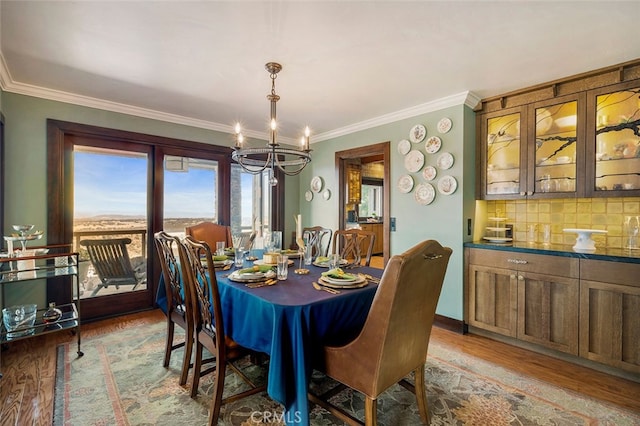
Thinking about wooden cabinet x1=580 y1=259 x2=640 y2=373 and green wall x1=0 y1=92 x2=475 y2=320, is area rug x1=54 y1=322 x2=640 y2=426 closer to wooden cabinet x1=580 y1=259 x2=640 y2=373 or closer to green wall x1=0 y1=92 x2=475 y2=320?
wooden cabinet x1=580 y1=259 x2=640 y2=373

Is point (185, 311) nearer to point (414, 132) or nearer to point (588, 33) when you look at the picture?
point (414, 132)

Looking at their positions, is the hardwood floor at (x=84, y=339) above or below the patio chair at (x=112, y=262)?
below

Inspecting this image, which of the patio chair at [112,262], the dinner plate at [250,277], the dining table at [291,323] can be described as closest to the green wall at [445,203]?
the dining table at [291,323]

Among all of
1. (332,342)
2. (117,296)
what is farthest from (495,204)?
(117,296)

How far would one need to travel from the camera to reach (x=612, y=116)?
2.52 meters

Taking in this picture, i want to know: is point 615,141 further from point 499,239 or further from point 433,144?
point 433,144

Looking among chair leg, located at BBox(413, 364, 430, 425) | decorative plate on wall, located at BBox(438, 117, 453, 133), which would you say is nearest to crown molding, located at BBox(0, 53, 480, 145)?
decorative plate on wall, located at BBox(438, 117, 453, 133)

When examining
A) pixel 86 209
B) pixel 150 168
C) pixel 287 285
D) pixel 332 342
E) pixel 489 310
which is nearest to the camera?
pixel 332 342

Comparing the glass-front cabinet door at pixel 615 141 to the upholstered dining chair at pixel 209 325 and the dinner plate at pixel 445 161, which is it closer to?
the dinner plate at pixel 445 161

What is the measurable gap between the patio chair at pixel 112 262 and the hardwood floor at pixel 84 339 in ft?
1.85

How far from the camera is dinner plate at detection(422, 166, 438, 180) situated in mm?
3312

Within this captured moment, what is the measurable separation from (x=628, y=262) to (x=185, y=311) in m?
3.21

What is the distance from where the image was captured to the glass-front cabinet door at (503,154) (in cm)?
300

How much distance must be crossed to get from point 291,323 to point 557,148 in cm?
293
